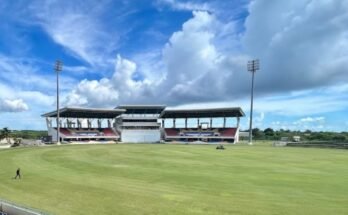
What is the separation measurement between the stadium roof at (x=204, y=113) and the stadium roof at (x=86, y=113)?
1851 cm

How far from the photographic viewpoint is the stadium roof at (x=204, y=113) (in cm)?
12012

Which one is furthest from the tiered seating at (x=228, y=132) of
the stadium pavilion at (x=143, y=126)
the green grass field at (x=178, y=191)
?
the green grass field at (x=178, y=191)

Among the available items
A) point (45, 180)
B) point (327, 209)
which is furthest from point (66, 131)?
point (327, 209)

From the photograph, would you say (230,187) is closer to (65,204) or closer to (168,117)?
(65,204)

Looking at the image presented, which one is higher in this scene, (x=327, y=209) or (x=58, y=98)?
(x=58, y=98)

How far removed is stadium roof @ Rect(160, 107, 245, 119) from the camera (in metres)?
120

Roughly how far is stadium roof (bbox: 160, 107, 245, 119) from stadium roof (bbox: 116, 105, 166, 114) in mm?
2697

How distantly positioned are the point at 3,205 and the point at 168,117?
124 meters

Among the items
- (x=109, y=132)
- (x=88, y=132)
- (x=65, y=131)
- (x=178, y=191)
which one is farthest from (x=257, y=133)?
(x=178, y=191)

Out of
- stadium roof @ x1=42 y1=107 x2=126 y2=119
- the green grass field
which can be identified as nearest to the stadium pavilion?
stadium roof @ x1=42 y1=107 x2=126 y2=119

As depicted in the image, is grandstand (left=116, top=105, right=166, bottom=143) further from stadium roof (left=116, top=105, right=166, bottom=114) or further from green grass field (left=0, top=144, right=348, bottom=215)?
green grass field (left=0, top=144, right=348, bottom=215)

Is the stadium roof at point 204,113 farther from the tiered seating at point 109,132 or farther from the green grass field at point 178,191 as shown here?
the green grass field at point 178,191

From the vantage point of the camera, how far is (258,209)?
18.1 m

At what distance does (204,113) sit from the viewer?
416ft
